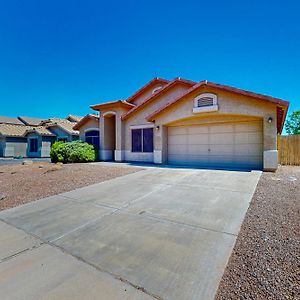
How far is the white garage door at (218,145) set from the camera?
38.0ft

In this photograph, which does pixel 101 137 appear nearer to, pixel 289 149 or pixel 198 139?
pixel 198 139

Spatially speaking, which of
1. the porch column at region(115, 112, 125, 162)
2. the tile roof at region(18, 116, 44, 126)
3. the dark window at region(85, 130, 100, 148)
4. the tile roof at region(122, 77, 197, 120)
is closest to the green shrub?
the dark window at region(85, 130, 100, 148)

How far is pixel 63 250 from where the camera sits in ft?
11.4

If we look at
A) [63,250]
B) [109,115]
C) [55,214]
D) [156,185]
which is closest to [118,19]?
[109,115]

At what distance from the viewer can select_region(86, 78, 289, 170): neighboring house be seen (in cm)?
1070

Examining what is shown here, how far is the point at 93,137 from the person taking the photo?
1991 centimetres

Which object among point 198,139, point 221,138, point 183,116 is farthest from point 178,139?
point 221,138

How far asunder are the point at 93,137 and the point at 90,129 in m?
0.90

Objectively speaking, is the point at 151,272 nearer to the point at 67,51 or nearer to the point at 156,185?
the point at 156,185

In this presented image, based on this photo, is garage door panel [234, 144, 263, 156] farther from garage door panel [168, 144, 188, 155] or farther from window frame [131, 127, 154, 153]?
window frame [131, 127, 154, 153]

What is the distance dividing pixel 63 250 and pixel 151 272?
1.67 m

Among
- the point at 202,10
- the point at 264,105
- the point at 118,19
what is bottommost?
the point at 264,105

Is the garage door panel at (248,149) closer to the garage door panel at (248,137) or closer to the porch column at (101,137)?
the garage door panel at (248,137)

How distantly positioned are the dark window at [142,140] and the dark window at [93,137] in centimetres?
487
